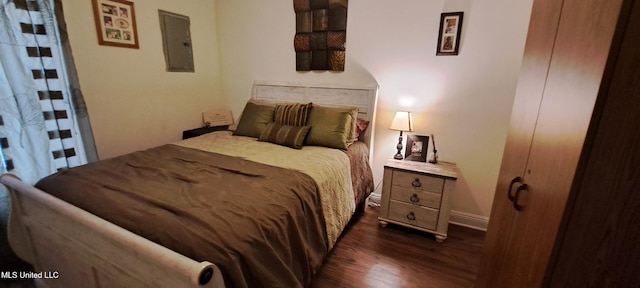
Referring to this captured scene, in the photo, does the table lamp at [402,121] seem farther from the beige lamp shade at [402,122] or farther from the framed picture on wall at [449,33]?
the framed picture on wall at [449,33]

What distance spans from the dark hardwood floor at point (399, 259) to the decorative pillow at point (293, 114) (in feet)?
3.50

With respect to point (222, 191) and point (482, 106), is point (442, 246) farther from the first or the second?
point (222, 191)

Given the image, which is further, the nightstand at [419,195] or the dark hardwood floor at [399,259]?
the nightstand at [419,195]

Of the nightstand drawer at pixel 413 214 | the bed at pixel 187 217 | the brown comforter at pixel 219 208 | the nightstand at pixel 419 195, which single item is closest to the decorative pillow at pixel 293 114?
the bed at pixel 187 217

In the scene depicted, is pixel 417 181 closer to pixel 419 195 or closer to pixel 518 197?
pixel 419 195

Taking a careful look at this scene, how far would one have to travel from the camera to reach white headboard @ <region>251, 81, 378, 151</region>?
8.39ft

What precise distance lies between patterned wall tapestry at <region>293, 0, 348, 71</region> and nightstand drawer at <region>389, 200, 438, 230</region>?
1.44 metres

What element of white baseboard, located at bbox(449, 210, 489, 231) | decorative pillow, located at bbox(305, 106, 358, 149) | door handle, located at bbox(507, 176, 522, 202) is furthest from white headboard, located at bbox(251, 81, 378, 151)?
door handle, located at bbox(507, 176, 522, 202)

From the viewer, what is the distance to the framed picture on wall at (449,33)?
2.12 meters

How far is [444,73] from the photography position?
2258 mm

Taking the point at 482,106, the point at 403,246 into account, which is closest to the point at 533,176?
the point at 403,246

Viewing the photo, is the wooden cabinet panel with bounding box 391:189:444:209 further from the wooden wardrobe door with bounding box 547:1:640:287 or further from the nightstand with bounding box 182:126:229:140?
the nightstand with bounding box 182:126:229:140

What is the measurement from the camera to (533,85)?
3.13 ft

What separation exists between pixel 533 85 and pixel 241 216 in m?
1.24
